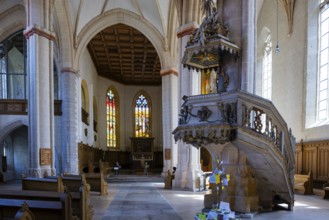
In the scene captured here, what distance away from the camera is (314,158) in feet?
44.5

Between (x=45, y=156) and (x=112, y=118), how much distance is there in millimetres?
17788

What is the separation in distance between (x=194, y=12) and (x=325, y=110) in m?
7.73

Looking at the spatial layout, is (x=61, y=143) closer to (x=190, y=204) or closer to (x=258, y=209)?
(x=190, y=204)

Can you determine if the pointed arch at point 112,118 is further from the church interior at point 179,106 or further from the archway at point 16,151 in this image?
the archway at point 16,151

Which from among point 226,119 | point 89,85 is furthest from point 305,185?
point 89,85

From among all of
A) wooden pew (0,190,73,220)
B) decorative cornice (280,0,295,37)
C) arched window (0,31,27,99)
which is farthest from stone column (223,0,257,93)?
arched window (0,31,27,99)

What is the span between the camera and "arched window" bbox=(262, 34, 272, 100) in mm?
18641

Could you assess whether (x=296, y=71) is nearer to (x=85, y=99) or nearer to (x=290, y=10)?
(x=290, y=10)

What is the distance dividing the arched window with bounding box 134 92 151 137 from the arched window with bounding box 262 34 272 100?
16.1m

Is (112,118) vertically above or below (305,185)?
above

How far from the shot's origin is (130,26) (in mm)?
20453

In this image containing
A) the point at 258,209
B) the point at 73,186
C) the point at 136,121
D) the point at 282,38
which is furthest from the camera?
the point at 136,121

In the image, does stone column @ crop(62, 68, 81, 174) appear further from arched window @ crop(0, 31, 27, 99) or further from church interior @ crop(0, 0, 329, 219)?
arched window @ crop(0, 31, 27, 99)

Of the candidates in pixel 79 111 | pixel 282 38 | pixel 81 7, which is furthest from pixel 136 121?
pixel 282 38
